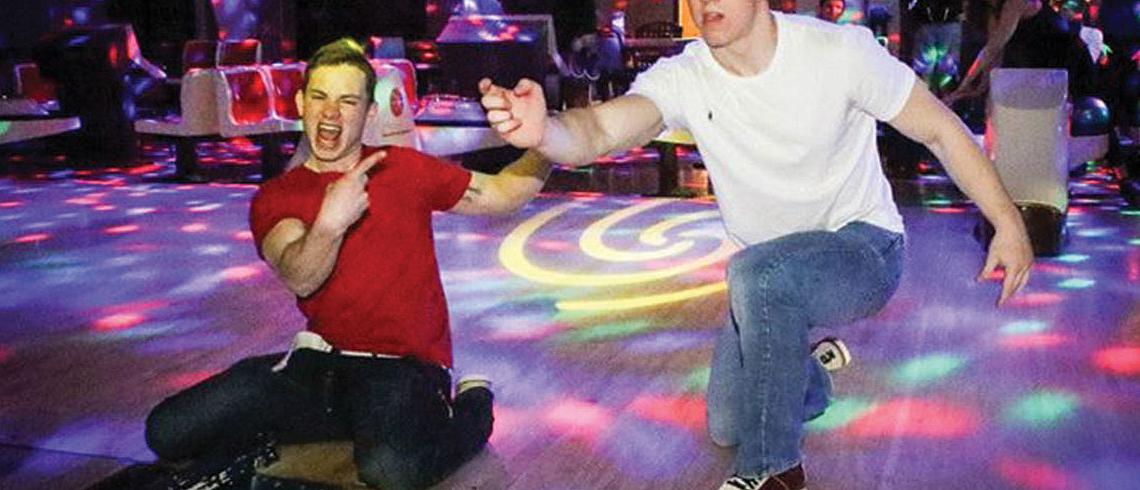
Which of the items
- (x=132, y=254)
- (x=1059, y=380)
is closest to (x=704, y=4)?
(x=1059, y=380)

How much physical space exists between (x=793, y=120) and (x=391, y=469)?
3.11 ft

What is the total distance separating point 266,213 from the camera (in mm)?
2412

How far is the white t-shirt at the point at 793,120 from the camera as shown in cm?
222

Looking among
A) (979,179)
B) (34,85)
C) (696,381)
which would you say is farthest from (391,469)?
(34,85)

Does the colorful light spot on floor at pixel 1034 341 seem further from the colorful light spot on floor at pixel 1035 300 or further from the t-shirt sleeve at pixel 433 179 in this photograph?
the t-shirt sleeve at pixel 433 179

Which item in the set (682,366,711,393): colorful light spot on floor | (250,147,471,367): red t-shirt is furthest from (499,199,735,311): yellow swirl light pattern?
(250,147,471,367): red t-shirt

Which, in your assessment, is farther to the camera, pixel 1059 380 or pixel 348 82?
pixel 1059 380

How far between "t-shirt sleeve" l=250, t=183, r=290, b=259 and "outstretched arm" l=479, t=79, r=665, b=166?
548 mm

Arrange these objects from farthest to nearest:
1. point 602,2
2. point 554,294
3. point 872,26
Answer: point 602,2
point 872,26
point 554,294

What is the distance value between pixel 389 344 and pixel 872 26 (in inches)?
334

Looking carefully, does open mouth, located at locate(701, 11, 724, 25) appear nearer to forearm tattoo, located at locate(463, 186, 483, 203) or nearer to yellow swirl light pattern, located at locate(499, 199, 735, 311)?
forearm tattoo, located at locate(463, 186, 483, 203)

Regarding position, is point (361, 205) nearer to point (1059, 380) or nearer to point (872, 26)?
point (1059, 380)

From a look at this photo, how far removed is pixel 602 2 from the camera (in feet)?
46.7

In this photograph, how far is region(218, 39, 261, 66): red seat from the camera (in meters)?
9.12
